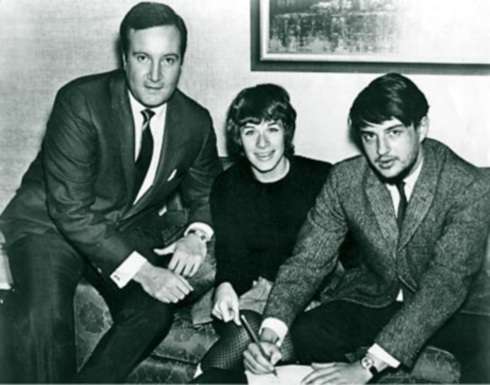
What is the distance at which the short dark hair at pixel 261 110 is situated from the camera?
2055 millimetres

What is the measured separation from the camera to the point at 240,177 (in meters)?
2.17

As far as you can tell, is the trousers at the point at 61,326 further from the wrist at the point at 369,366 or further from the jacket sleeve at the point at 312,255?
the wrist at the point at 369,366

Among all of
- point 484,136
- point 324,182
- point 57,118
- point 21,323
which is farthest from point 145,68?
point 484,136

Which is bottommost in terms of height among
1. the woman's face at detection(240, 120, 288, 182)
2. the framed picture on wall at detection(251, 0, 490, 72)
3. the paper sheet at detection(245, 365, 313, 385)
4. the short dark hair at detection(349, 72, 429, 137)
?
the paper sheet at detection(245, 365, 313, 385)

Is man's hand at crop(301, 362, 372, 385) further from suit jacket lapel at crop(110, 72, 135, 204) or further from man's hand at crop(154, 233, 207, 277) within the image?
suit jacket lapel at crop(110, 72, 135, 204)

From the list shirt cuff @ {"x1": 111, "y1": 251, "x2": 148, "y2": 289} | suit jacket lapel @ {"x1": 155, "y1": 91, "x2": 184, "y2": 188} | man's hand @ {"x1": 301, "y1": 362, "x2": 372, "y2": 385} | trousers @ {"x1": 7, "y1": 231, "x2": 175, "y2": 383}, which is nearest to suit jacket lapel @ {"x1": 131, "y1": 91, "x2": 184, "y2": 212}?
suit jacket lapel @ {"x1": 155, "y1": 91, "x2": 184, "y2": 188}

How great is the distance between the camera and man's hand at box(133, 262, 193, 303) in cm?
198

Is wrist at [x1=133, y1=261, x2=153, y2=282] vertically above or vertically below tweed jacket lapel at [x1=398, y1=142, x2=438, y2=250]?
below

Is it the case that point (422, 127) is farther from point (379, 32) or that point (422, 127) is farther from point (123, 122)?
point (123, 122)

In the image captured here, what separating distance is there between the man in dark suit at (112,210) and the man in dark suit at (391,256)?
412 millimetres

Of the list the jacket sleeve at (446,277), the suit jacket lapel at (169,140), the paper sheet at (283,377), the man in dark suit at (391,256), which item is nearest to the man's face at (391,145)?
the man in dark suit at (391,256)

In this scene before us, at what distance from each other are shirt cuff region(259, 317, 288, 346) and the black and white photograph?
0.01 metres

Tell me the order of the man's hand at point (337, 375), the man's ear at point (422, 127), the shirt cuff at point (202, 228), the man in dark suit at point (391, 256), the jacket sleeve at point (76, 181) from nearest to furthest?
the man's hand at point (337, 375)
the man in dark suit at point (391, 256)
the man's ear at point (422, 127)
the jacket sleeve at point (76, 181)
the shirt cuff at point (202, 228)

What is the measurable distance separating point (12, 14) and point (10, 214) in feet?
3.71
